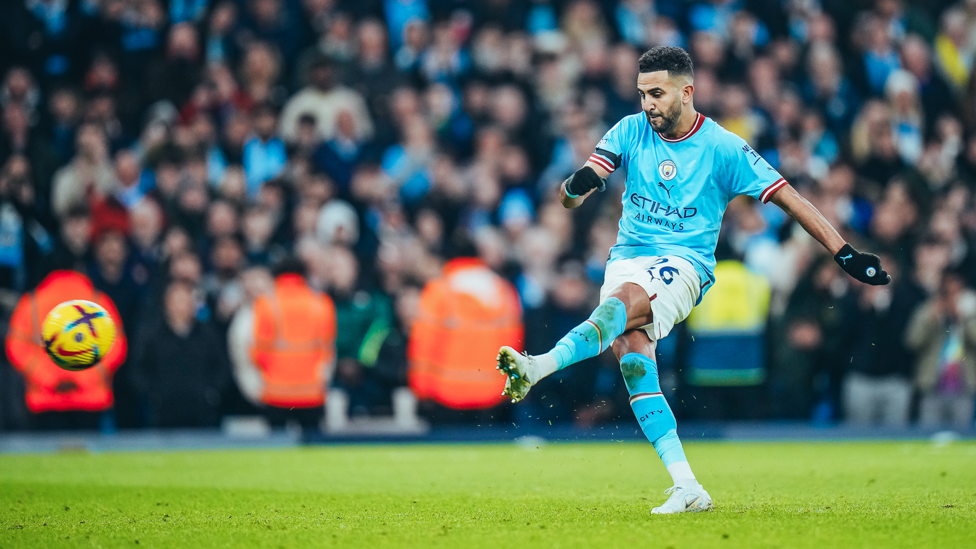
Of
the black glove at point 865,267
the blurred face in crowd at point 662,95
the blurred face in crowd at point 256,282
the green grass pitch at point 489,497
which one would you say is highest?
the blurred face in crowd at point 662,95

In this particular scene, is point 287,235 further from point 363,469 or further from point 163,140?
point 363,469

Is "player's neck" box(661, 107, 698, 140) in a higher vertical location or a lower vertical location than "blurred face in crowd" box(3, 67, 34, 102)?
lower

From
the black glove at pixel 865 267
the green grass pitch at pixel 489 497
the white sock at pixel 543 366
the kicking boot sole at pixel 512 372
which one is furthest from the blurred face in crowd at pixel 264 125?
the black glove at pixel 865 267

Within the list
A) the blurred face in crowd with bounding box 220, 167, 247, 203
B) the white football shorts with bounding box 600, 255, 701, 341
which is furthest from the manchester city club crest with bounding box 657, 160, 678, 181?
the blurred face in crowd with bounding box 220, 167, 247, 203

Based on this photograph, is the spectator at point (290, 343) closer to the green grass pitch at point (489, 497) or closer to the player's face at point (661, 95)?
the green grass pitch at point (489, 497)

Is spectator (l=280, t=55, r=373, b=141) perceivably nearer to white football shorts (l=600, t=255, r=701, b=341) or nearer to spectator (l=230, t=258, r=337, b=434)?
spectator (l=230, t=258, r=337, b=434)

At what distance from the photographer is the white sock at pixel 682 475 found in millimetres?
6336

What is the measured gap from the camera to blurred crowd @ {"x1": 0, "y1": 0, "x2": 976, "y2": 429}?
1280 cm

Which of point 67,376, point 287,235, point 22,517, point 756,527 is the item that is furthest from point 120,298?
point 756,527

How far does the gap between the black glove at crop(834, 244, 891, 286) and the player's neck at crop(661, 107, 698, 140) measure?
1146 mm

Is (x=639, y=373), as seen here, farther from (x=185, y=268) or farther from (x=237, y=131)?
(x=237, y=131)

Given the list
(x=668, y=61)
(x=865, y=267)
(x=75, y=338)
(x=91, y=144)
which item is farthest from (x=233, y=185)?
(x=865, y=267)

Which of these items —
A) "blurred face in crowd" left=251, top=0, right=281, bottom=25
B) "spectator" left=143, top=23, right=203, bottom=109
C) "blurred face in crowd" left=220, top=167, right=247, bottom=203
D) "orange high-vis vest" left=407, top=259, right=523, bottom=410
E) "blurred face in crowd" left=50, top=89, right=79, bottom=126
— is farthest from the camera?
"blurred face in crowd" left=251, top=0, right=281, bottom=25

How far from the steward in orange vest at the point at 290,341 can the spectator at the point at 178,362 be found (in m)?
0.37
